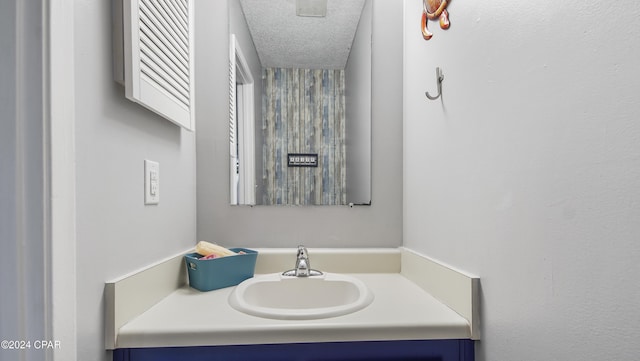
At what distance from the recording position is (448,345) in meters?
0.82

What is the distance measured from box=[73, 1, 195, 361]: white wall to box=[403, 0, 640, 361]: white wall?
827 mm

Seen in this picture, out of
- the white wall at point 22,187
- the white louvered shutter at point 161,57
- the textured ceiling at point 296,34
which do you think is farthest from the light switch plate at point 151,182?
the textured ceiling at point 296,34

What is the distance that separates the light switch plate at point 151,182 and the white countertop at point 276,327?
30 centimetres

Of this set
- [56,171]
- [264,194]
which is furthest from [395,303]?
[56,171]

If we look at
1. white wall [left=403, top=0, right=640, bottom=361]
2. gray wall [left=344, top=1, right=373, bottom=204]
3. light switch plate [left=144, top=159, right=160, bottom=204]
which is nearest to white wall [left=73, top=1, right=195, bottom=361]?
light switch plate [left=144, top=159, right=160, bottom=204]

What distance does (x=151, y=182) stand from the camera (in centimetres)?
93

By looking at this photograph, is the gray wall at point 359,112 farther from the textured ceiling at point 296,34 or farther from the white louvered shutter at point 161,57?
the white louvered shutter at point 161,57

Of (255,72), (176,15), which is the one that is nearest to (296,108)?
(255,72)

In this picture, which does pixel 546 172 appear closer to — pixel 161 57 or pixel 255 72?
pixel 161 57

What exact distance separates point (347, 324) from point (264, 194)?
26.6 inches

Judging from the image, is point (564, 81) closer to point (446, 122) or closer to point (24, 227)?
point (446, 122)

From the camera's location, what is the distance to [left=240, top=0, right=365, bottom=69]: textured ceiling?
4.42 feet

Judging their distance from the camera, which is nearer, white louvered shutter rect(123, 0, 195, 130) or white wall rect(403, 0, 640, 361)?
white wall rect(403, 0, 640, 361)

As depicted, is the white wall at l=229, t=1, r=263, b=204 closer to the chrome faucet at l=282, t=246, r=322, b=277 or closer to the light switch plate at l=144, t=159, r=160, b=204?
the chrome faucet at l=282, t=246, r=322, b=277
